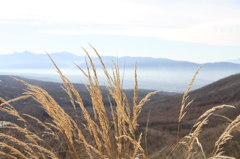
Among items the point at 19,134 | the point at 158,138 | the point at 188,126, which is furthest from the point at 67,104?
the point at 19,134

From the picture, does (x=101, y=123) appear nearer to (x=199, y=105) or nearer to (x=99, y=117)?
(x=99, y=117)

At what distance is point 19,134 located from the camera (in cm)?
557

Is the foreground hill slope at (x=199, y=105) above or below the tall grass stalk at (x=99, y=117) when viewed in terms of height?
below

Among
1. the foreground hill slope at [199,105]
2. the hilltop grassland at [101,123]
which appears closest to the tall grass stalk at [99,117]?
the hilltop grassland at [101,123]

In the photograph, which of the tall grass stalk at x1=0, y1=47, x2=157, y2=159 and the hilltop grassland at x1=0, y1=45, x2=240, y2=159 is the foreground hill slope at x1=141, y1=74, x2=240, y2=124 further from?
the tall grass stalk at x1=0, y1=47, x2=157, y2=159

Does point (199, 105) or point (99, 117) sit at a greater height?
point (99, 117)

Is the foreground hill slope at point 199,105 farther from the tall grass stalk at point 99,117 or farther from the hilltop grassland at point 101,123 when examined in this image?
the tall grass stalk at point 99,117

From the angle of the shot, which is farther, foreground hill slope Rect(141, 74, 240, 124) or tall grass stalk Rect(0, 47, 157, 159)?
foreground hill slope Rect(141, 74, 240, 124)

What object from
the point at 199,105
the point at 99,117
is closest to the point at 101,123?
the point at 99,117

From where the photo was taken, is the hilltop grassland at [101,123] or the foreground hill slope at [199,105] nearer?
the hilltop grassland at [101,123]

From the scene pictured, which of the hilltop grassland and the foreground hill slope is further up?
the hilltop grassland

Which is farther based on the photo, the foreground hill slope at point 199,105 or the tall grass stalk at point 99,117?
the foreground hill slope at point 199,105

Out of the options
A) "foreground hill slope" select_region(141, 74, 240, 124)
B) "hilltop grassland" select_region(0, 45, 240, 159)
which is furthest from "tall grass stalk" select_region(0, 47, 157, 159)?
"foreground hill slope" select_region(141, 74, 240, 124)

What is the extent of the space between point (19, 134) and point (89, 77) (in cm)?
433
